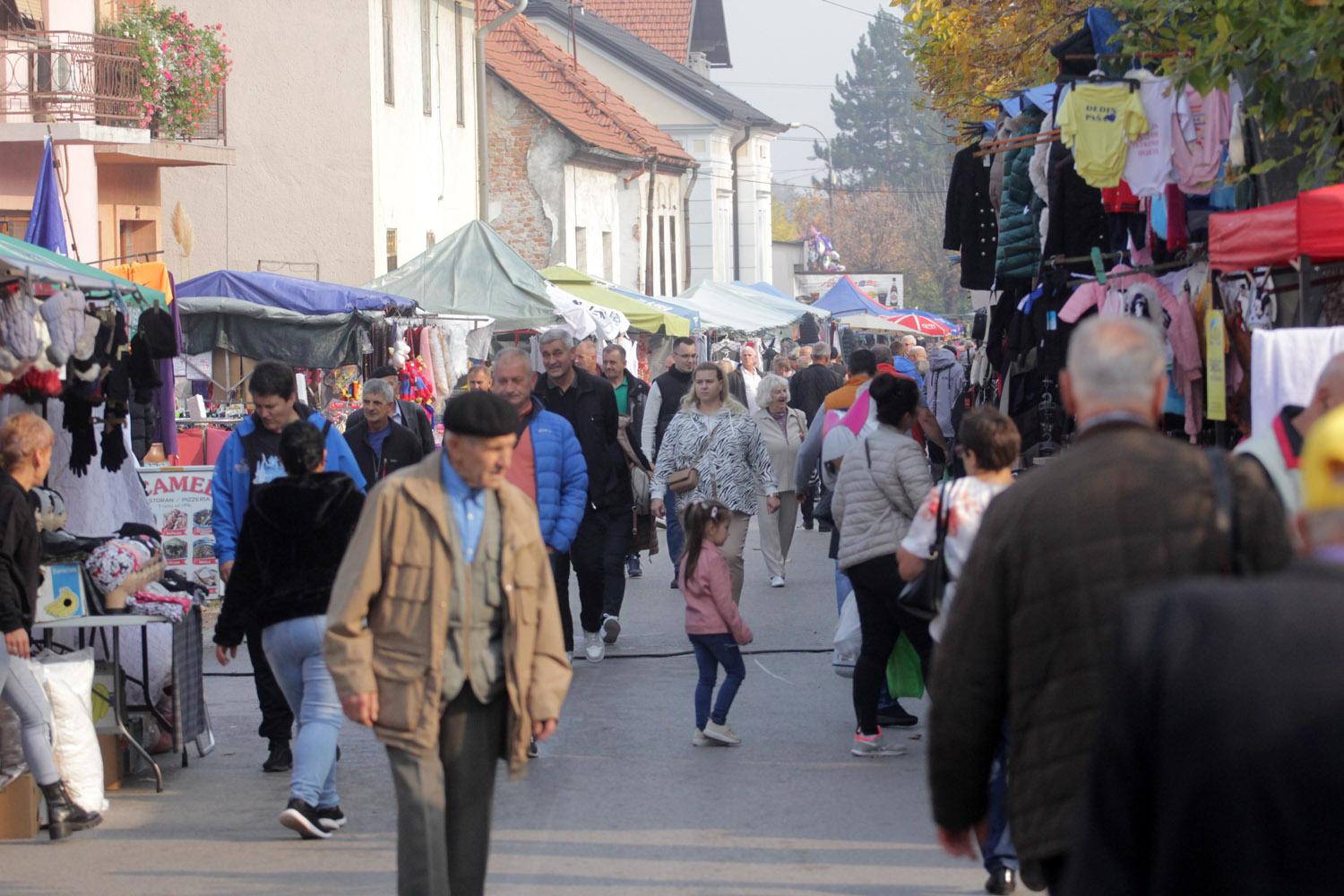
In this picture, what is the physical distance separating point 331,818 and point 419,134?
84.2 ft

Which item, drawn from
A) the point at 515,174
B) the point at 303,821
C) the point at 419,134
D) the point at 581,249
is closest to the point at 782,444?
the point at 303,821

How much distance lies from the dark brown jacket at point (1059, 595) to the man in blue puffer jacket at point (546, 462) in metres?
5.58

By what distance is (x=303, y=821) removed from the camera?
761cm

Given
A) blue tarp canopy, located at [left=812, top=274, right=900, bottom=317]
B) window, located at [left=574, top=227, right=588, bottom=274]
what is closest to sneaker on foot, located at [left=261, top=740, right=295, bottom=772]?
window, located at [left=574, top=227, right=588, bottom=274]

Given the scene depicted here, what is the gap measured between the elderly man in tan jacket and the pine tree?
122 metres

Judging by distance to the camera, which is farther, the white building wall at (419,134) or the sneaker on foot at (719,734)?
the white building wall at (419,134)

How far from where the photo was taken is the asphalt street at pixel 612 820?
709cm

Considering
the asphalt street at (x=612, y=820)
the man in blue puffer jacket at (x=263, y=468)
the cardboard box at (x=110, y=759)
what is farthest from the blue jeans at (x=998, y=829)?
the cardboard box at (x=110, y=759)

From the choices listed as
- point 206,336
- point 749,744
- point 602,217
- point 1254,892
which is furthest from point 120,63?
point 602,217

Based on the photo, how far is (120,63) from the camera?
21844mm

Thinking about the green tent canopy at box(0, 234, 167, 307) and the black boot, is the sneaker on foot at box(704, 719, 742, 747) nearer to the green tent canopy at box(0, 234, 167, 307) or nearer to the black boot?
the black boot

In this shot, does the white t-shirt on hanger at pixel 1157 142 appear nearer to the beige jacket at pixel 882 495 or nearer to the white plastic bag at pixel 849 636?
the beige jacket at pixel 882 495

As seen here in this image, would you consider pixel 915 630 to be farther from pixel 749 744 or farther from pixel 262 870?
pixel 262 870

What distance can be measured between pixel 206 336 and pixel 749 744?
12014 millimetres
